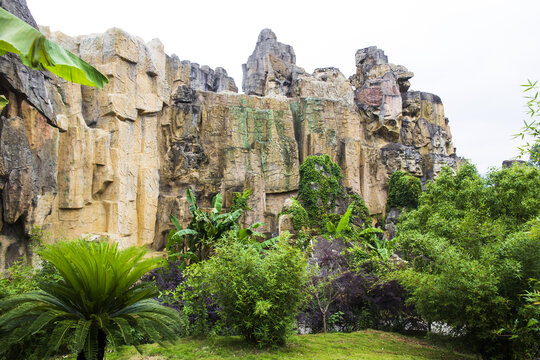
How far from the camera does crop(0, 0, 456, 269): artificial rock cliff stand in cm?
1569

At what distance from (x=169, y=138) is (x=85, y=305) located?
20254mm

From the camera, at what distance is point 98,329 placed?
7.57m

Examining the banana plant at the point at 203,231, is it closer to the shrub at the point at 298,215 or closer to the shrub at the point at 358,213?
the shrub at the point at 298,215

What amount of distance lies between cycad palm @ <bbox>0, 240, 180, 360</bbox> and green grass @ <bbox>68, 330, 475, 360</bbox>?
1695 millimetres

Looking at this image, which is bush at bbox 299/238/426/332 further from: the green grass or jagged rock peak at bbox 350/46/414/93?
jagged rock peak at bbox 350/46/414/93

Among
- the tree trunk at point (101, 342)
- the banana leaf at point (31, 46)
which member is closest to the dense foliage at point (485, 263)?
the tree trunk at point (101, 342)

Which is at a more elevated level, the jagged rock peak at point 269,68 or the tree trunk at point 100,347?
the jagged rock peak at point 269,68

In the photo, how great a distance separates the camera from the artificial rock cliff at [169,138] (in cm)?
1569

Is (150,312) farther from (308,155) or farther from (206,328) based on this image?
(308,155)

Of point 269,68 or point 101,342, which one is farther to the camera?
point 269,68

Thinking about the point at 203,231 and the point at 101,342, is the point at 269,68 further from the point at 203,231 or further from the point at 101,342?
the point at 101,342

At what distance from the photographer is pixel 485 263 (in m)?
10.1

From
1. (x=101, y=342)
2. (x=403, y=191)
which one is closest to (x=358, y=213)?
(x=403, y=191)

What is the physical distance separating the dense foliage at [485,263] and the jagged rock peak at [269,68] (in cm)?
2785
